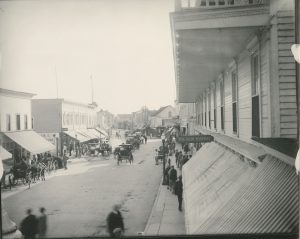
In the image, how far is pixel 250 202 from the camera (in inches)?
189

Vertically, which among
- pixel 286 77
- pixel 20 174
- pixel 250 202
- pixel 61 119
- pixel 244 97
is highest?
pixel 286 77

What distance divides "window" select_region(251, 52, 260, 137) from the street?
474 centimetres

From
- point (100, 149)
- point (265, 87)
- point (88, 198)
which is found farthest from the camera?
point (100, 149)

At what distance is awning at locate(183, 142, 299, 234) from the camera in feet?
14.2

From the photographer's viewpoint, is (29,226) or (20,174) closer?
(29,226)

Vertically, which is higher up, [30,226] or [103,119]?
[103,119]

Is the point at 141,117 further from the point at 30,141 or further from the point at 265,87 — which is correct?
the point at 265,87

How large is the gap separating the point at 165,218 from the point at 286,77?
241 inches

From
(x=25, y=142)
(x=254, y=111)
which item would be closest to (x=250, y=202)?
(x=254, y=111)

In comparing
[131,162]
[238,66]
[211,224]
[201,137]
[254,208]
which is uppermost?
[238,66]

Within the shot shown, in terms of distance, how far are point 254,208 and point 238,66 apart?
A: 14.7 feet

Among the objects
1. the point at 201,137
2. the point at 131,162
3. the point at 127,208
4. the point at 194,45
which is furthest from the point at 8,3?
the point at 131,162

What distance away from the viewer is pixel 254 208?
4.58m

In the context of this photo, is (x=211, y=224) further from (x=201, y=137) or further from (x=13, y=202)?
(x=13, y=202)
